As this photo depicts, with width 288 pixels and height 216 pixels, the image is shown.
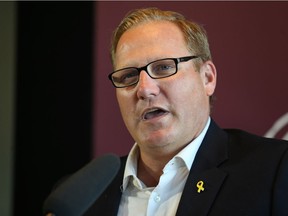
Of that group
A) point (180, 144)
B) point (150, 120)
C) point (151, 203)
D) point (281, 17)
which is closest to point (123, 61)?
point (150, 120)

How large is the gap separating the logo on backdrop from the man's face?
1.70 ft

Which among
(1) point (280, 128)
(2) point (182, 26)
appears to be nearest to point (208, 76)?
(2) point (182, 26)

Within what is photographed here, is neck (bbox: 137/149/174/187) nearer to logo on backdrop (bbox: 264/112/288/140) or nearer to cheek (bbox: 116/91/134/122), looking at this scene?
cheek (bbox: 116/91/134/122)

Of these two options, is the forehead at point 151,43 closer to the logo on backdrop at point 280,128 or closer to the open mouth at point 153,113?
the open mouth at point 153,113

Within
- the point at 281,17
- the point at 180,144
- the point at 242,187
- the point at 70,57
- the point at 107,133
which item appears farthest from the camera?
the point at 70,57

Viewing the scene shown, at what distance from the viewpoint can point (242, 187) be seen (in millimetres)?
1151

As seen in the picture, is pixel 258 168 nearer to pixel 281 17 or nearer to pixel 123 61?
pixel 123 61

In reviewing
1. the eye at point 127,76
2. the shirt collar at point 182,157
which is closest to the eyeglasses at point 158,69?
the eye at point 127,76

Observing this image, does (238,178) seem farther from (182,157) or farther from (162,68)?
(162,68)

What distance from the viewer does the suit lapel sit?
45.4 inches

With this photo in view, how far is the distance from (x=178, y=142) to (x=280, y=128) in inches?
25.8

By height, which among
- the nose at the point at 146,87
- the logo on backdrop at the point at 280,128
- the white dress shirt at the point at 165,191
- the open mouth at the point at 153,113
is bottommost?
the white dress shirt at the point at 165,191

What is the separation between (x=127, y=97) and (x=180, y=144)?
0.75 ft

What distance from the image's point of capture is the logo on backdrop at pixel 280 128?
5.65 feet
